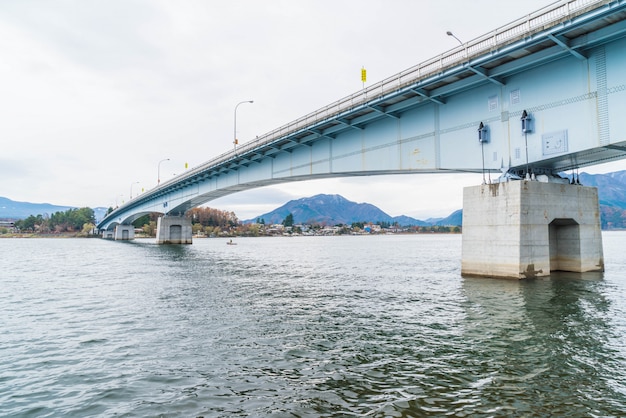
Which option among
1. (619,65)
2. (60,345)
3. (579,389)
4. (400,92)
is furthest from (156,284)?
(619,65)

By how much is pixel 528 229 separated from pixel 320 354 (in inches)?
644

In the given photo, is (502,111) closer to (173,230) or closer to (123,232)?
(173,230)

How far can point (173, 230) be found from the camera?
92.1 m

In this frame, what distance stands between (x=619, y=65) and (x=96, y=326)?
2449 cm

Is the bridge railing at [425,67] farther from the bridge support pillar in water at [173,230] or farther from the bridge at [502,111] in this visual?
the bridge support pillar in water at [173,230]

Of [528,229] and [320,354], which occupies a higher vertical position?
[528,229]

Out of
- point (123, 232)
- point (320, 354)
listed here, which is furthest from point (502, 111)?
point (123, 232)

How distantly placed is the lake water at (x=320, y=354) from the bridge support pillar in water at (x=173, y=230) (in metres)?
73.0

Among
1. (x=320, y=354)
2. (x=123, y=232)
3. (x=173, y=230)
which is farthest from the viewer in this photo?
(x=123, y=232)

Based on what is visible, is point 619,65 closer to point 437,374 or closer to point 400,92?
point 400,92

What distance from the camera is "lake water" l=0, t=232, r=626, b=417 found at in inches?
282

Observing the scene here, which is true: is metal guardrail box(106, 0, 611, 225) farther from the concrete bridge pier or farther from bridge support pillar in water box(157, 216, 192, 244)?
the concrete bridge pier

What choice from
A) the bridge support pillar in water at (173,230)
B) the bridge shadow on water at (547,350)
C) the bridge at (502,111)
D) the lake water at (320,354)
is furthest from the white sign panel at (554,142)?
the bridge support pillar in water at (173,230)

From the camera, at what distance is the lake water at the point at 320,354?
7.16 metres
